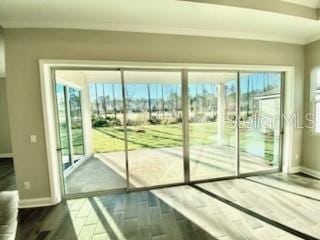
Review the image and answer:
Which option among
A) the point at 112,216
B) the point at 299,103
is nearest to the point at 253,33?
the point at 299,103

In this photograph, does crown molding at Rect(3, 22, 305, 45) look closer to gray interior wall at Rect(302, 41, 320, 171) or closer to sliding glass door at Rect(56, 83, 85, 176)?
gray interior wall at Rect(302, 41, 320, 171)

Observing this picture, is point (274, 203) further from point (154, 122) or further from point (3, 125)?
point (3, 125)

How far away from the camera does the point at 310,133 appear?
3.94 metres

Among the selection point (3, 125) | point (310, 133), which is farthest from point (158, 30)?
point (3, 125)

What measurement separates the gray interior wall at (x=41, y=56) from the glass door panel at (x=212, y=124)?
603 mm

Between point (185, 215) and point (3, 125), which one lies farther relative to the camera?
point (3, 125)

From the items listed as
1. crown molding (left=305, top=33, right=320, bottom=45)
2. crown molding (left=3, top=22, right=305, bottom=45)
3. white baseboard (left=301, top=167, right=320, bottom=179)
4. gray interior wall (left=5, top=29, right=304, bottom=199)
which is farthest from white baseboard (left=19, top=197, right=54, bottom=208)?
crown molding (left=305, top=33, right=320, bottom=45)

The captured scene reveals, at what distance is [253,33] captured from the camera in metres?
3.48

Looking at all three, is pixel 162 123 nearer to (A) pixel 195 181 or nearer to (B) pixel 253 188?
(A) pixel 195 181

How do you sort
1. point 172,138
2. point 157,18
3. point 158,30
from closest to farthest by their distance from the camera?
point 157,18
point 158,30
point 172,138

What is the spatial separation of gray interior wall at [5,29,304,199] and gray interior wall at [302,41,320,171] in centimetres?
230

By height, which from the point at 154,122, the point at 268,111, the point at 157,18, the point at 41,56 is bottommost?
the point at 154,122

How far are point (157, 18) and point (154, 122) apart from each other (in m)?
1.87

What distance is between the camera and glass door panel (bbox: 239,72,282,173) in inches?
155
